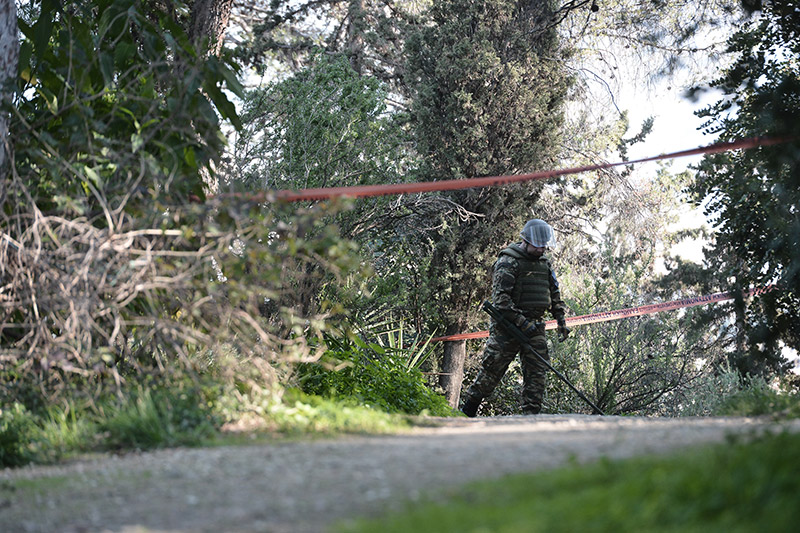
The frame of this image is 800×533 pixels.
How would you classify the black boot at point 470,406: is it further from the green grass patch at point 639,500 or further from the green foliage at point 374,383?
the green grass patch at point 639,500

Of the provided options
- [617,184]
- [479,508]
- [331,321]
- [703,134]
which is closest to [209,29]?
[331,321]

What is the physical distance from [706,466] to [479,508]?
79 centimetres

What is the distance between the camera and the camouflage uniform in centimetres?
842

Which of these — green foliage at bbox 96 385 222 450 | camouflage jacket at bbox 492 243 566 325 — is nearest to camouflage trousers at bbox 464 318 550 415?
camouflage jacket at bbox 492 243 566 325

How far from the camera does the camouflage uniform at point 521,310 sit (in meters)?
8.42

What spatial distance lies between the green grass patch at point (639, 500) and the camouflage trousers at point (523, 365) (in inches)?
218

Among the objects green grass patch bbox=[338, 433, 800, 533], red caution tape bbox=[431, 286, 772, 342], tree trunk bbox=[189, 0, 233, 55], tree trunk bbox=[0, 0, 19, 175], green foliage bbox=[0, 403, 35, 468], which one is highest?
tree trunk bbox=[189, 0, 233, 55]

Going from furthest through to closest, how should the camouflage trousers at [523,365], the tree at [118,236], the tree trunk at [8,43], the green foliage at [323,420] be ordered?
the camouflage trousers at [523,365]
the tree trunk at [8,43]
the tree at [118,236]
the green foliage at [323,420]

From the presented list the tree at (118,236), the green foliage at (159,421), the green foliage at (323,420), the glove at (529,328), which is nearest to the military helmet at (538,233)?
the glove at (529,328)

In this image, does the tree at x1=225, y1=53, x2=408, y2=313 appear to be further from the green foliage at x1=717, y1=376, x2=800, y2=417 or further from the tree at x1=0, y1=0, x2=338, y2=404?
the green foliage at x1=717, y1=376, x2=800, y2=417

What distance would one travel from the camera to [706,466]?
2.73 meters

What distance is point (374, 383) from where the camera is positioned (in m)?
7.10

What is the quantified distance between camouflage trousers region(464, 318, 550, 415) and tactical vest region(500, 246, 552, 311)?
29cm

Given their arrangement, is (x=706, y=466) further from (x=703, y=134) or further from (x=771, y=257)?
(x=703, y=134)
